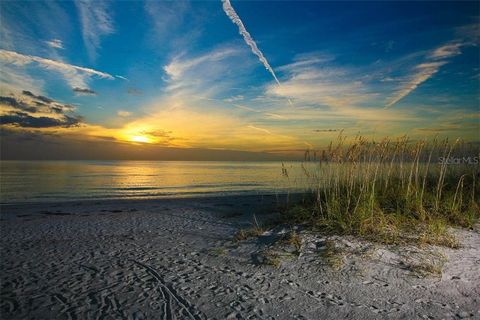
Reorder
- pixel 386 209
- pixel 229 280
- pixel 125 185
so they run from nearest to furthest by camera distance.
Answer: pixel 229 280, pixel 386 209, pixel 125 185

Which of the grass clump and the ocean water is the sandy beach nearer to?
the grass clump

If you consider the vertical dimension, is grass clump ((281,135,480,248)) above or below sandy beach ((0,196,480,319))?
above

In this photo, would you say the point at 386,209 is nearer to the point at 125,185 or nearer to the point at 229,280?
the point at 229,280

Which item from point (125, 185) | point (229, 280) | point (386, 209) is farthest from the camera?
point (125, 185)

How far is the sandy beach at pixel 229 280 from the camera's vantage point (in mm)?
4652

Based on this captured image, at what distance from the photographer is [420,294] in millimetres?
5039

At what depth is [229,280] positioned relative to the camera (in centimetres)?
557

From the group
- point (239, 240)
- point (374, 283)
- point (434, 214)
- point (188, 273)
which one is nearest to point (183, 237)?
point (239, 240)

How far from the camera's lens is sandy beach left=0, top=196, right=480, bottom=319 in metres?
4.65

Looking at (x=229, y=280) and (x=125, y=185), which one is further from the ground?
(x=229, y=280)

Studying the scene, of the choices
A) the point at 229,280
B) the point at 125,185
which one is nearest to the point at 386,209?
the point at 229,280

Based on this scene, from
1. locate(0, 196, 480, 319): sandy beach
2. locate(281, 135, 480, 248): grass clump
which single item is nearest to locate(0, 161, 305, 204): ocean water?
locate(281, 135, 480, 248): grass clump

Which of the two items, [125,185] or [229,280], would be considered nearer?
[229,280]

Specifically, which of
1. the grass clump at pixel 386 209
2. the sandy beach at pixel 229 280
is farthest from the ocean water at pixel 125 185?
the sandy beach at pixel 229 280
